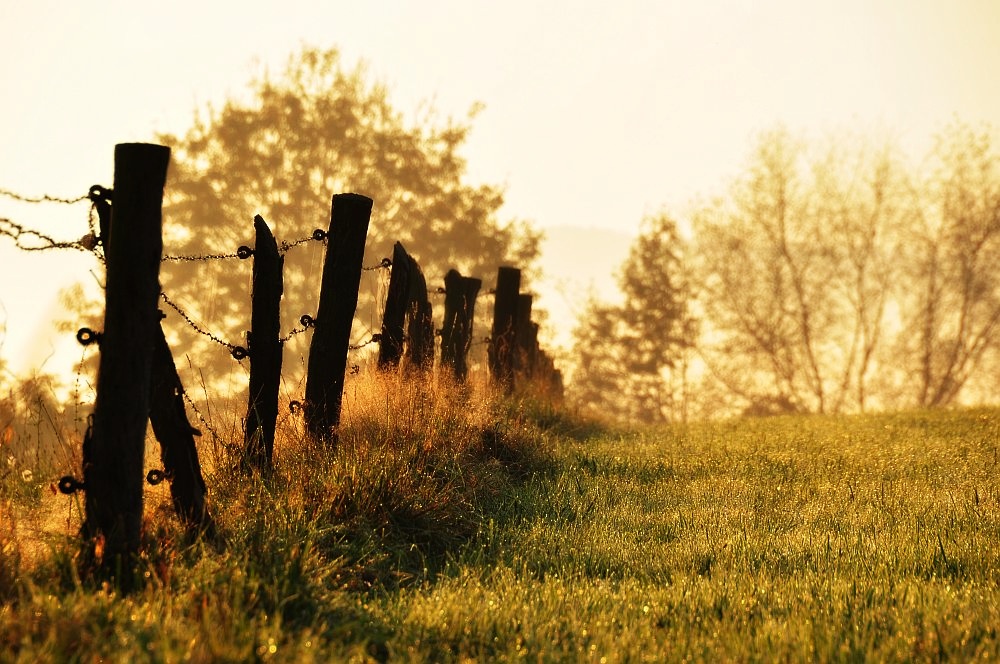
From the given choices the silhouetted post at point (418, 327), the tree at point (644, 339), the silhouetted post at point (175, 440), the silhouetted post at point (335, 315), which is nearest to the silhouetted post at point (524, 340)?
the silhouetted post at point (418, 327)

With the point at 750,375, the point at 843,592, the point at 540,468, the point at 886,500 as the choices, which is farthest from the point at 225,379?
the point at 843,592

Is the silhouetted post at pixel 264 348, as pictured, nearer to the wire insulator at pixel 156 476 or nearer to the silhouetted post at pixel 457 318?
the wire insulator at pixel 156 476

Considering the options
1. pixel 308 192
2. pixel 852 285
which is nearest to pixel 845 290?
pixel 852 285

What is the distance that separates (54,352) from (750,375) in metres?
30.1

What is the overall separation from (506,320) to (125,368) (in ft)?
29.2

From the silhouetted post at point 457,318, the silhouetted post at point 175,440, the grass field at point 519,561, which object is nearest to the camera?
the grass field at point 519,561

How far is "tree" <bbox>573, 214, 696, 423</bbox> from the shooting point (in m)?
36.0

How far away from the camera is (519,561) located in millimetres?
5625

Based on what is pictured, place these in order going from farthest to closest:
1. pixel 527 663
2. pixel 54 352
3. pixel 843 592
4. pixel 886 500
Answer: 1. pixel 886 500
2. pixel 54 352
3. pixel 843 592
4. pixel 527 663

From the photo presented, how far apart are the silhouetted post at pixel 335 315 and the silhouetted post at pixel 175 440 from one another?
5.95 feet

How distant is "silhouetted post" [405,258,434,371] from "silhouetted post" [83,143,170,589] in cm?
467

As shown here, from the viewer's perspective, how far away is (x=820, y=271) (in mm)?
32188

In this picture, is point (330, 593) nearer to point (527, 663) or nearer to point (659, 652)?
point (527, 663)

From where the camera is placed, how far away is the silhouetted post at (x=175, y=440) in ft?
16.3
